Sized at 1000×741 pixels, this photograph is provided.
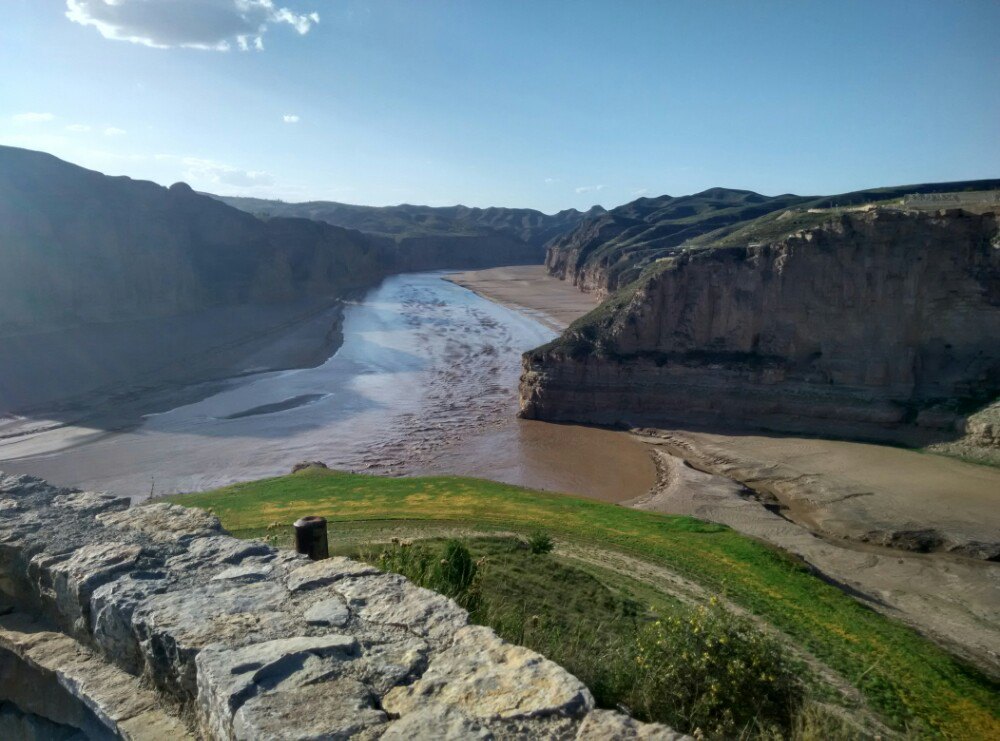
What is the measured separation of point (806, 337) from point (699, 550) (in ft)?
73.1

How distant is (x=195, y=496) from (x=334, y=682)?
807 inches

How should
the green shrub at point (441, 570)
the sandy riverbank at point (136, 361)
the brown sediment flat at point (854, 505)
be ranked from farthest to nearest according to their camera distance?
1. the sandy riverbank at point (136, 361)
2. the brown sediment flat at point (854, 505)
3. the green shrub at point (441, 570)

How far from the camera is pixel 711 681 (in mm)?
6020

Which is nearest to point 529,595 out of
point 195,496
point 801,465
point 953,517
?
point 195,496

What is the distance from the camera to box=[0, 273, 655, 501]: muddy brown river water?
3011cm

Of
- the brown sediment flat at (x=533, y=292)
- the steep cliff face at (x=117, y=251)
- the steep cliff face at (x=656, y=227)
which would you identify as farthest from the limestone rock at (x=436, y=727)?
the steep cliff face at (x=656, y=227)

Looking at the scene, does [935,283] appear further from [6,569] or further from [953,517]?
[6,569]

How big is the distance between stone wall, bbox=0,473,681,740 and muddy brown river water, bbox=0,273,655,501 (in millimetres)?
23674

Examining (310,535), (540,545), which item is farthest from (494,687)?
(540,545)

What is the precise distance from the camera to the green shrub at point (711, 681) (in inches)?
224

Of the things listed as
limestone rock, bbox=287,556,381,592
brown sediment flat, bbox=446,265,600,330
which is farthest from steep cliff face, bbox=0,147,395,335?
limestone rock, bbox=287,556,381,592

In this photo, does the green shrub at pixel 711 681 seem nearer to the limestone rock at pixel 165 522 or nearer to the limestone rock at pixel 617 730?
the limestone rock at pixel 617 730

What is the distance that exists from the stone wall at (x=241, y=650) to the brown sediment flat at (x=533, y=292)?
68792mm

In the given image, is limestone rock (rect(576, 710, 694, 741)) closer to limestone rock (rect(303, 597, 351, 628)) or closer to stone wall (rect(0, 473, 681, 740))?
stone wall (rect(0, 473, 681, 740))
